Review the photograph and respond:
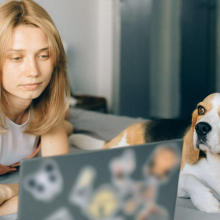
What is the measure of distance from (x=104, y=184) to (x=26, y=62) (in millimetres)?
579

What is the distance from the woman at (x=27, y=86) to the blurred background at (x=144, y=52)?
249 centimetres

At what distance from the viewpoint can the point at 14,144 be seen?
1371 mm

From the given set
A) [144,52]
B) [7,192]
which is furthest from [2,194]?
[144,52]

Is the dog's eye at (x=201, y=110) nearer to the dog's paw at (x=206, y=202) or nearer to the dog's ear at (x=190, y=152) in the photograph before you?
the dog's ear at (x=190, y=152)

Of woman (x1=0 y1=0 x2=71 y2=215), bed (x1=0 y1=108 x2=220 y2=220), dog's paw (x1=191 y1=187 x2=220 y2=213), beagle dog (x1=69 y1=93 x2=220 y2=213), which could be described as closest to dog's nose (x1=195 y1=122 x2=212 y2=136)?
beagle dog (x1=69 y1=93 x2=220 y2=213)

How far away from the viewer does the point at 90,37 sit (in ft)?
13.5

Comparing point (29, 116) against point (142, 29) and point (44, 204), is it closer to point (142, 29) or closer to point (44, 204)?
point (44, 204)

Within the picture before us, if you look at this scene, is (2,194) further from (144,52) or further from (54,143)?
(144,52)

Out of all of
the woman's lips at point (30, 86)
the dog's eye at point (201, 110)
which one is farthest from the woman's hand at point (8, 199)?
the dog's eye at point (201, 110)

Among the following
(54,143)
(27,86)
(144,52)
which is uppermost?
(144,52)

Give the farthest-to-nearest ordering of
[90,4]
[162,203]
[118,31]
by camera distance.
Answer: [118,31] → [90,4] → [162,203]

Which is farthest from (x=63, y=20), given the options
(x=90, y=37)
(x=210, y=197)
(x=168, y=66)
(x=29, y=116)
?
(x=210, y=197)

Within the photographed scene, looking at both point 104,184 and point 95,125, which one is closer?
point 104,184

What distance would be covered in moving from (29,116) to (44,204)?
Answer: 2.81 feet
